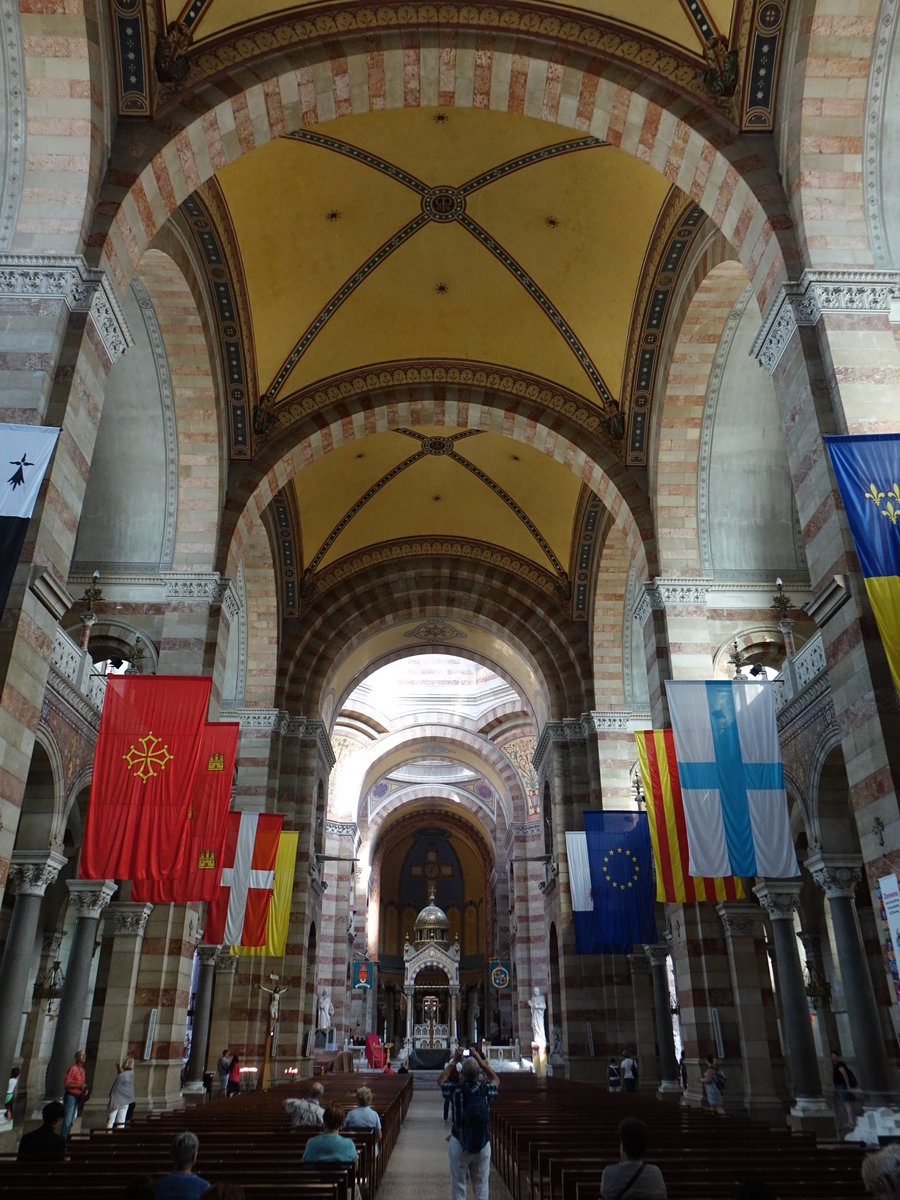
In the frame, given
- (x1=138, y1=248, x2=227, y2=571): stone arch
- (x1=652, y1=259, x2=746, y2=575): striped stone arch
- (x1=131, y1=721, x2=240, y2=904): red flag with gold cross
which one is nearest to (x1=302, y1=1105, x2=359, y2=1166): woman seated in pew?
(x1=131, y1=721, x2=240, y2=904): red flag with gold cross

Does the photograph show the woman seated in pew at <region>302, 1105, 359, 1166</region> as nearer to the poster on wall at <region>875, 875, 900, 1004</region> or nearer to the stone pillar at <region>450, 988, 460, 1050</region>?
the poster on wall at <region>875, 875, 900, 1004</region>

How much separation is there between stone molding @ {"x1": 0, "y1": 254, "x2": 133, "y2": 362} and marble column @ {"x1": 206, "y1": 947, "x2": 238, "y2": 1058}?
38.4ft

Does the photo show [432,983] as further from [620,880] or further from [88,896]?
[88,896]

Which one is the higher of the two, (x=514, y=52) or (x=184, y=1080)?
(x=514, y=52)

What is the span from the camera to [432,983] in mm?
40094

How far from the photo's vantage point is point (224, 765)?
10.4 meters

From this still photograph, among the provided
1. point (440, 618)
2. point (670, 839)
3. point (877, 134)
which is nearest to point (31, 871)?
point (670, 839)

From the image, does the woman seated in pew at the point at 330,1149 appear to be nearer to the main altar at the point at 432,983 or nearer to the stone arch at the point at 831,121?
the stone arch at the point at 831,121

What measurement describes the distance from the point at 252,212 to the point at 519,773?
73.9 feet

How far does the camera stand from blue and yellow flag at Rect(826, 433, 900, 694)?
21.3ft

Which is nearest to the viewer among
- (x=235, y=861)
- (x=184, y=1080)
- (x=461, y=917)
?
(x=235, y=861)

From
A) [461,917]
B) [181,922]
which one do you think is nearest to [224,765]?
[181,922]

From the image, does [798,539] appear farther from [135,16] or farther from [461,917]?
[461,917]

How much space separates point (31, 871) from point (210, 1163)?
16.6 feet
